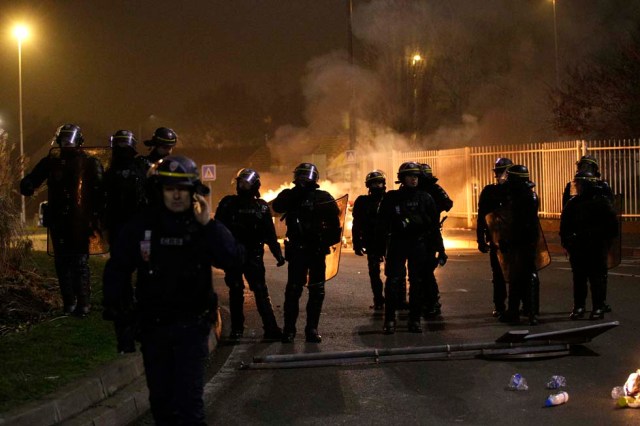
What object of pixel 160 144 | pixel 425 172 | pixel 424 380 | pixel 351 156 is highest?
pixel 351 156

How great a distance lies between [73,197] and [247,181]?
1697 mm

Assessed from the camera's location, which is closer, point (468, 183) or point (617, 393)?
point (617, 393)

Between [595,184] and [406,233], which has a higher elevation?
[595,184]

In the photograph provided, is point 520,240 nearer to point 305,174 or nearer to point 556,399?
point 305,174

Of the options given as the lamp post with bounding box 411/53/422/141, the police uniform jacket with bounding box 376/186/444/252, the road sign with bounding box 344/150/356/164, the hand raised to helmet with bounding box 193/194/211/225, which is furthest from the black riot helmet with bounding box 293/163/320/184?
the lamp post with bounding box 411/53/422/141

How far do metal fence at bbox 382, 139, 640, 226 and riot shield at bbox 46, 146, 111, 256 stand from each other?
12.1m

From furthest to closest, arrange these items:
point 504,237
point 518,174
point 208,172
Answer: point 208,172 < point 504,237 < point 518,174

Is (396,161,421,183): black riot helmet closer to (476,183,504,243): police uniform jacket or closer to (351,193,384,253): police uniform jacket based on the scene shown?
(476,183,504,243): police uniform jacket

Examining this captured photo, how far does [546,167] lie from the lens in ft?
70.6

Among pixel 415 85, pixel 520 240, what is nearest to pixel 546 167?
pixel 520 240

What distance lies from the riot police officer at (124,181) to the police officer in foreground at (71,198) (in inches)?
13.1

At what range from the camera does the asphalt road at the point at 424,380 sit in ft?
18.2

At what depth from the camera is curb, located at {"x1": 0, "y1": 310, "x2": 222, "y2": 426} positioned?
4922 millimetres

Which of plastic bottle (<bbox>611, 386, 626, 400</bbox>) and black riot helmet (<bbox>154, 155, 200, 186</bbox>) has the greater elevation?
black riot helmet (<bbox>154, 155, 200, 186</bbox>)
